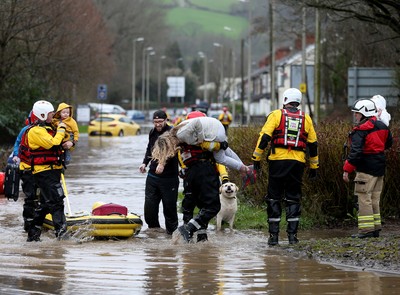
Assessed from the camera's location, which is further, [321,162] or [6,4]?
[6,4]

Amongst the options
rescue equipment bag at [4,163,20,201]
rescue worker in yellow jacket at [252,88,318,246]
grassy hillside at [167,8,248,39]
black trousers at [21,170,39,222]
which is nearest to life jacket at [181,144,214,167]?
rescue worker in yellow jacket at [252,88,318,246]

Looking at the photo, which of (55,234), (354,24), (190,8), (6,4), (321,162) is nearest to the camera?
(55,234)

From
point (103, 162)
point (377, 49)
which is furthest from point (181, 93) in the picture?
point (103, 162)

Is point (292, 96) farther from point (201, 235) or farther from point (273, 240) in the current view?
point (201, 235)

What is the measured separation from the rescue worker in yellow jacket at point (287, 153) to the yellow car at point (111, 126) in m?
43.9

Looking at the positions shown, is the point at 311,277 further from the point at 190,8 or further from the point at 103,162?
the point at 190,8

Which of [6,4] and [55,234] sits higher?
[6,4]

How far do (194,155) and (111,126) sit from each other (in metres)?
45.0

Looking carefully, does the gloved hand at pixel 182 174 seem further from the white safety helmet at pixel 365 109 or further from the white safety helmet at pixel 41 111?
the white safety helmet at pixel 365 109

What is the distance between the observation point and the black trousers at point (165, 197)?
13.4 m

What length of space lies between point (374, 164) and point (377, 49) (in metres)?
31.2

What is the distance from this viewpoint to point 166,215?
44.3 feet

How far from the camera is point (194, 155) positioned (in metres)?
12.0

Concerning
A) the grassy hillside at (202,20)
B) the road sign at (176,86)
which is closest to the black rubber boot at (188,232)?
the road sign at (176,86)
